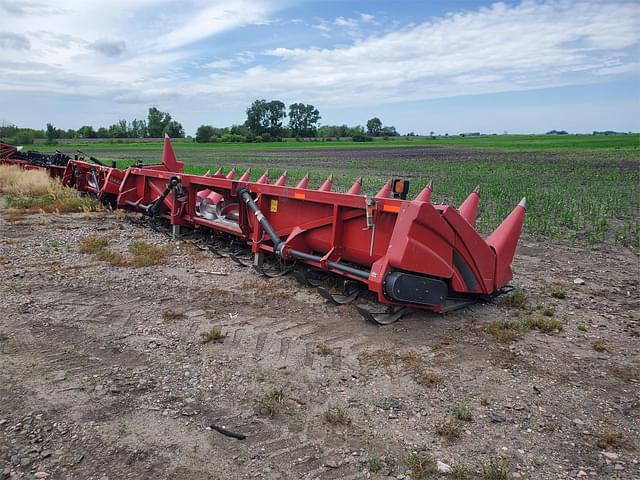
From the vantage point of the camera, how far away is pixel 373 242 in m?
5.36

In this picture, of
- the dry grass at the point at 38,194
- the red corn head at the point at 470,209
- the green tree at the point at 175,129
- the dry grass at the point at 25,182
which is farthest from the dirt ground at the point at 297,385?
the green tree at the point at 175,129

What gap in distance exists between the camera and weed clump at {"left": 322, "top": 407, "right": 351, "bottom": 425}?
10.7 feet

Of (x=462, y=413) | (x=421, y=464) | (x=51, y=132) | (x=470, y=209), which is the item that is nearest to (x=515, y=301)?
(x=470, y=209)

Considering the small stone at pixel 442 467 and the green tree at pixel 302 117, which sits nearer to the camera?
the small stone at pixel 442 467

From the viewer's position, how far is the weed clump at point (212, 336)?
14.7 ft

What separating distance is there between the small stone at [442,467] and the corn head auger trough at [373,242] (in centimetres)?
190

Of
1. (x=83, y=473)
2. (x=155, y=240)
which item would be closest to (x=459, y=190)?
(x=155, y=240)

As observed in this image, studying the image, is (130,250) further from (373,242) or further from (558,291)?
(558,291)

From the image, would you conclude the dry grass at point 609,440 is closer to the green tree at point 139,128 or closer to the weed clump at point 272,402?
the weed clump at point 272,402

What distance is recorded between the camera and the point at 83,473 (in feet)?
9.02

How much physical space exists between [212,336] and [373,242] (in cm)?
189

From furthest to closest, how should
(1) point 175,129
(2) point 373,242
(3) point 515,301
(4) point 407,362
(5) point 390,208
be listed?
1. (1) point 175,129
2. (3) point 515,301
3. (2) point 373,242
4. (5) point 390,208
5. (4) point 407,362

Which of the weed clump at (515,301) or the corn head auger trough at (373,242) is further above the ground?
the corn head auger trough at (373,242)

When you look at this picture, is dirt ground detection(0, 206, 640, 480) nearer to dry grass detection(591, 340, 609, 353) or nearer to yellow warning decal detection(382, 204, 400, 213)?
dry grass detection(591, 340, 609, 353)
